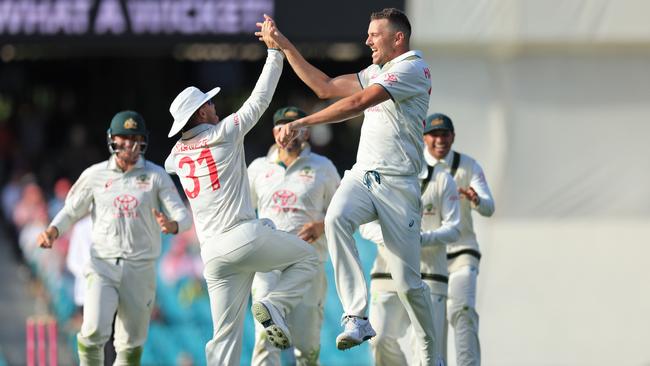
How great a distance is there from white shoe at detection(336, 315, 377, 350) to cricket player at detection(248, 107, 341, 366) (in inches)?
79.2

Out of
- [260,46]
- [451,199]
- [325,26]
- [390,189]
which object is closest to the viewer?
[390,189]

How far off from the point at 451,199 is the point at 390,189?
182 centimetres

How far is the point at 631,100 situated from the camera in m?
15.1

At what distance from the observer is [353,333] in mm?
8766

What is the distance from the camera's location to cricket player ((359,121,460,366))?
1072 centimetres

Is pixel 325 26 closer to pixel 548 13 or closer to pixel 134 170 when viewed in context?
pixel 548 13

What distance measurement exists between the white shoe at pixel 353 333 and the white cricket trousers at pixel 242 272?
0.59m

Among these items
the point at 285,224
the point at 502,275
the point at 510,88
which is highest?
the point at 510,88

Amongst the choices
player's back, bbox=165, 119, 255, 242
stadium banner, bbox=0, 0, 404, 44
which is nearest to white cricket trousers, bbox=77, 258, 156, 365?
player's back, bbox=165, 119, 255, 242

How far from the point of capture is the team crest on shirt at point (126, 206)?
35.8ft

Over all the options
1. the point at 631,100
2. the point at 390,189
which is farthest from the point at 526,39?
the point at 390,189

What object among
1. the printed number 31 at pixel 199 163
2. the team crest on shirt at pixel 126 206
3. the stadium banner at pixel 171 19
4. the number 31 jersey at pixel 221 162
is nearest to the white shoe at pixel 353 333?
the number 31 jersey at pixel 221 162

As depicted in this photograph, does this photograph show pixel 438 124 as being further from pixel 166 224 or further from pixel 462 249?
pixel 166 224

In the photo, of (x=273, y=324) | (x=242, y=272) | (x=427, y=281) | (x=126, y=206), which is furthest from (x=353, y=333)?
(x=126, y=206)
